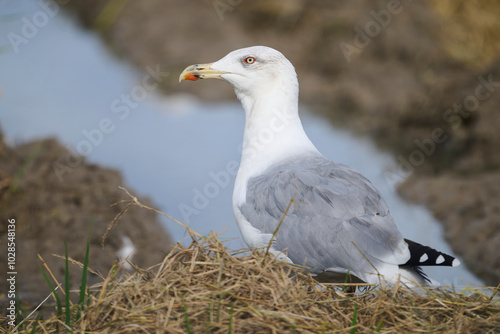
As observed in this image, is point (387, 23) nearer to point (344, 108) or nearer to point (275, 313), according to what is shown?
point (344, 108)

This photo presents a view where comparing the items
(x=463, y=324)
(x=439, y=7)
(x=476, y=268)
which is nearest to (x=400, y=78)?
(x=439, y=7)

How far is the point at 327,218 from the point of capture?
7.08 ft

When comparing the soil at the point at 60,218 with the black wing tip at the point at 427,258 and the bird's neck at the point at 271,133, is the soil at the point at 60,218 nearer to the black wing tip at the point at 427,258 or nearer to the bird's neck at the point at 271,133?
the bird's neck at the point at 271,133

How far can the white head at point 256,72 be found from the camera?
2598mm

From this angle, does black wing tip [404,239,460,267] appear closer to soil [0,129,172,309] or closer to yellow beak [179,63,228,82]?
yellow beak [179,63,228,82]

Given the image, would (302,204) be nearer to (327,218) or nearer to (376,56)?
(327,218)

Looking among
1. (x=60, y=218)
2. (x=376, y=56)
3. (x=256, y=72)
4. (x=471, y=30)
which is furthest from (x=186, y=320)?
(x=471, y=30)

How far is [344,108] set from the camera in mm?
5793

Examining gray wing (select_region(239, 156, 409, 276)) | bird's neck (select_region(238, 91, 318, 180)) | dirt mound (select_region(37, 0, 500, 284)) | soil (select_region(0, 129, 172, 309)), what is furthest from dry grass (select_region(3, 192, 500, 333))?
dirt mound (select_region(37, 0, 500, 284))

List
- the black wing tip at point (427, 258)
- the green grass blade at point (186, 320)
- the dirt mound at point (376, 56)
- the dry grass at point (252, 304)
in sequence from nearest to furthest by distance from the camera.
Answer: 1. the green grass blade at point (186, 320)
2. the dry grass at point (252, 304)
3. the black wing tip at point (427, 258)
4. the dirt mound at point (376, 56)

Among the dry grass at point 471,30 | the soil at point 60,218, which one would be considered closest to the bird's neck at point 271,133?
the soil at point 60,218

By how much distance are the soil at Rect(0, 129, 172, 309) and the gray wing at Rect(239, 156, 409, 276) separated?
3.90ft

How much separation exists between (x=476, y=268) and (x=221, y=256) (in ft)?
6.57

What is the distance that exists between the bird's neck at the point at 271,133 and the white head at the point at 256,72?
0.03 meters
